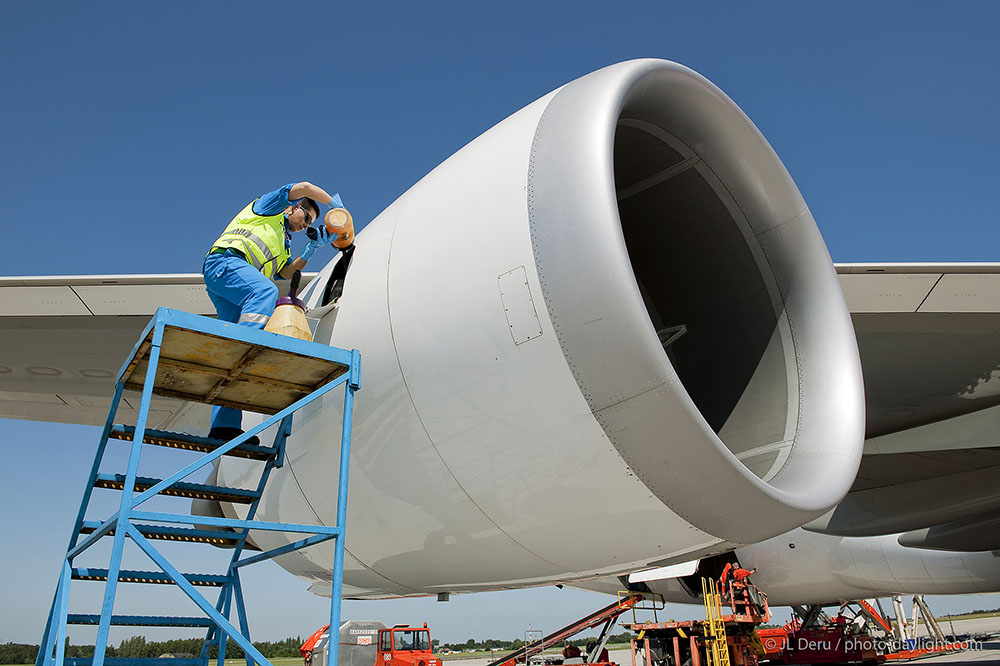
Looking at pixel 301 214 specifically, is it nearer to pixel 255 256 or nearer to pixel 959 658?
pixel 255 256

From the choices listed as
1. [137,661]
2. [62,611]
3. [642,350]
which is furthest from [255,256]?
[642,350]

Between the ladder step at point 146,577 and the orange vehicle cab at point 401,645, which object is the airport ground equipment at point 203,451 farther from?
the orange vehicle cab at point 401,645

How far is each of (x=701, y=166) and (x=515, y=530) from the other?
2295mm

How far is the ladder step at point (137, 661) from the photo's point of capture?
3260 millimetres

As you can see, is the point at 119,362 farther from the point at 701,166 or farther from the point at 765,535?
the point at 765,535

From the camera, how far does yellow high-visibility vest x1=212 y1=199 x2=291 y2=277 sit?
3.68m

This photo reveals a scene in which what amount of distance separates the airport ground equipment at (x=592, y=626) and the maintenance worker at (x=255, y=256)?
1103cm

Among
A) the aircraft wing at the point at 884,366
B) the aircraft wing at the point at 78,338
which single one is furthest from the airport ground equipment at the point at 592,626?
the aircraft wing at the point at 78,338

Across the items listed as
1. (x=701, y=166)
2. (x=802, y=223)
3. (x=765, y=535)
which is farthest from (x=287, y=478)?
(x=802, y=223)

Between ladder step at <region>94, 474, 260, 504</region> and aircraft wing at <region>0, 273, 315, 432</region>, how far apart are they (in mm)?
1545

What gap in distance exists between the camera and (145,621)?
359 centimetres

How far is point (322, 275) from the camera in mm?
4012

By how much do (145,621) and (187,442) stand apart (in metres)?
0.90

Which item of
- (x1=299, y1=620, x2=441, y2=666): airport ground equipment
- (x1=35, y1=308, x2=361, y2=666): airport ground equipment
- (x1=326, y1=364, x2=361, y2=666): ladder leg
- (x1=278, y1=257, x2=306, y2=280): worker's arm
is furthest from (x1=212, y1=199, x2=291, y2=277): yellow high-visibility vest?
(x1=299, y1=620, x2=441, y2=666): airport ground equipment
